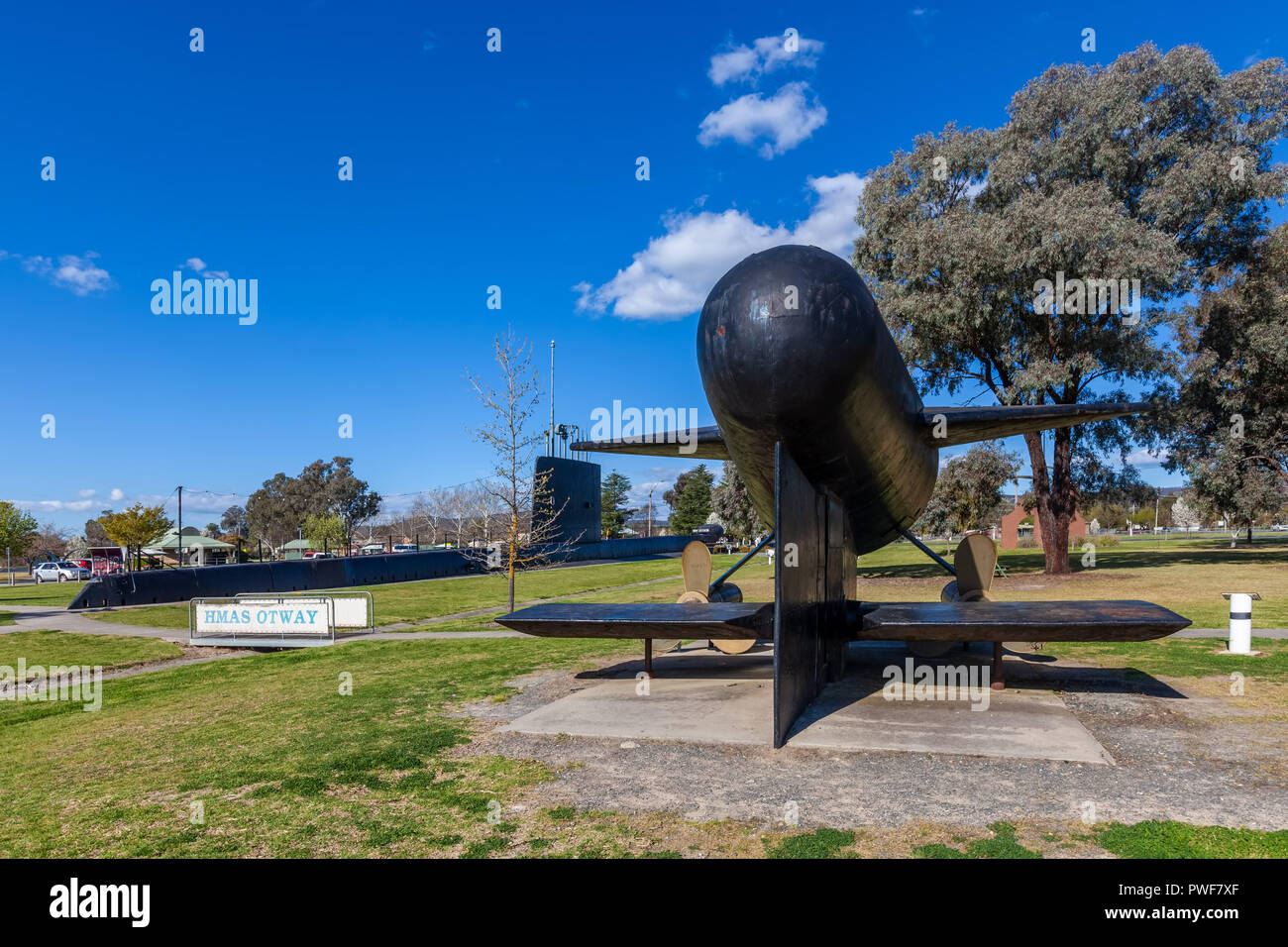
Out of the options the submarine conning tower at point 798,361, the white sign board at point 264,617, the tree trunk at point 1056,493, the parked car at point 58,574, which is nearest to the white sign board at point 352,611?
the white sign board at point 264,617

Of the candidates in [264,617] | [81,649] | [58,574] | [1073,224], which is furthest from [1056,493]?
[58,574]

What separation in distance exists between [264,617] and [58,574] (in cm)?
4311

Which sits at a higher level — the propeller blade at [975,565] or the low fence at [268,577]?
the propeller blade at [975,565]

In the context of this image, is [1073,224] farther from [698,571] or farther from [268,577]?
[268,577]

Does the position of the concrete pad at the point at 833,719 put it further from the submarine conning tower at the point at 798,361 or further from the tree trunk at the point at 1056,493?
the tree trunk at the point at 1056,493

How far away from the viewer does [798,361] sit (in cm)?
616

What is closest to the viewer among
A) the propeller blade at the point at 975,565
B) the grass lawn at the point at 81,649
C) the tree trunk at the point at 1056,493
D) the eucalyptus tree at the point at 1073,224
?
the propeller blade at the point at 975,565

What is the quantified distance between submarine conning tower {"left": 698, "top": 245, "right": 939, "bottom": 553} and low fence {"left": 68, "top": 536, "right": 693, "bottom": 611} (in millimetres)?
14572

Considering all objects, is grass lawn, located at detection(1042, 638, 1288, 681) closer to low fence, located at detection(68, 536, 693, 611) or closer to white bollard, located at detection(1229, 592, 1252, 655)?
white bollard, located at detection(1229, 592, 1252, 655)

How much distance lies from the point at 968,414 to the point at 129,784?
9.61m

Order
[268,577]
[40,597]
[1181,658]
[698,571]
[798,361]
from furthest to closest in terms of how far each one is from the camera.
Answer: [40,597] → [268,577] → [1181,658] → [698,571] → [798,361]

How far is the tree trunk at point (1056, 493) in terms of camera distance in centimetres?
2594

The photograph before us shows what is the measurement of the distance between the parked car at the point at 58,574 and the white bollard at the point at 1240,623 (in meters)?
55.6
